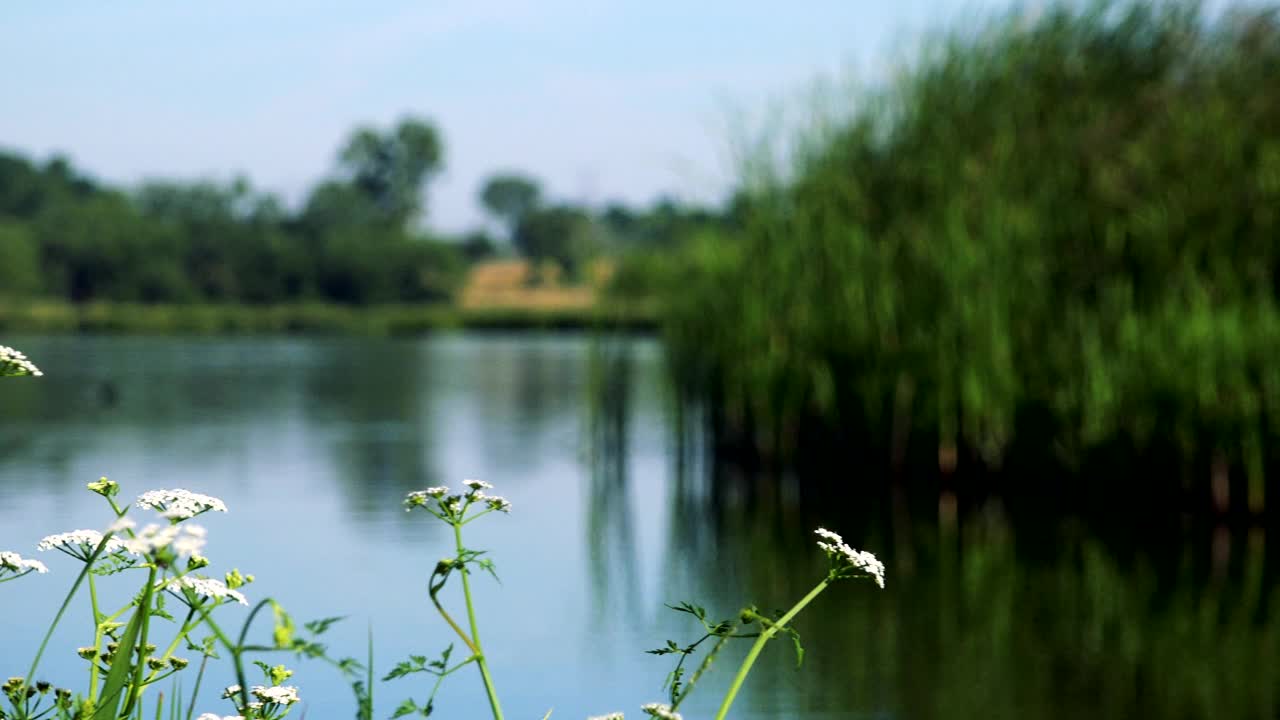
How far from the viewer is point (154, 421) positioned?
45.5ft

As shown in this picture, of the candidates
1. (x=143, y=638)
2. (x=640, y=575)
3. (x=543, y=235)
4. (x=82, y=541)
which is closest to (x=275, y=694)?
(x=143, y=638)

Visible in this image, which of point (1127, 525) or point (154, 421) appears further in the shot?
point (154, 421)

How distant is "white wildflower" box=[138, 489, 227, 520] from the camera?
6.70 ft

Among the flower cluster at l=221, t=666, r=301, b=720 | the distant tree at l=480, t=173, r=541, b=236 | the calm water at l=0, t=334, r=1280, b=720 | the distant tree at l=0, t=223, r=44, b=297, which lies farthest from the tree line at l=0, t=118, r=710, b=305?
the flower cluster at l=221, t=666, r=301, b=720

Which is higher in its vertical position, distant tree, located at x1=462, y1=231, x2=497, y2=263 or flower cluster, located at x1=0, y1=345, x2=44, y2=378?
distant tree, located at x1=462, y1=231, x2=497, y2=263

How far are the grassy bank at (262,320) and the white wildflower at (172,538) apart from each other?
36963 millimetres

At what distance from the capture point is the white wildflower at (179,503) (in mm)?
2041

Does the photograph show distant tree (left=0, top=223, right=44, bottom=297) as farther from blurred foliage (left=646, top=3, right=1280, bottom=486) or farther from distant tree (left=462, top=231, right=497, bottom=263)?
blurred foliage (left=646, top=3, right=1280, bottom=486)

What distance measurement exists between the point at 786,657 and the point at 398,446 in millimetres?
7466

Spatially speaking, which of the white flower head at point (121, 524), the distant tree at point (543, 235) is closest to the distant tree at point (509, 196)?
the distant tree at point (543, 235)

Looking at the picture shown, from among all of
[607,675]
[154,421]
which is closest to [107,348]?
[154,421]

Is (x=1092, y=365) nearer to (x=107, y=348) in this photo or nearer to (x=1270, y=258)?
(x=1270, y=258)

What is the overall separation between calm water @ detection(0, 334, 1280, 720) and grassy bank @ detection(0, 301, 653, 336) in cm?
2799

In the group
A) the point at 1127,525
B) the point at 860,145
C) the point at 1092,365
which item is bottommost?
the point at 1127,525
